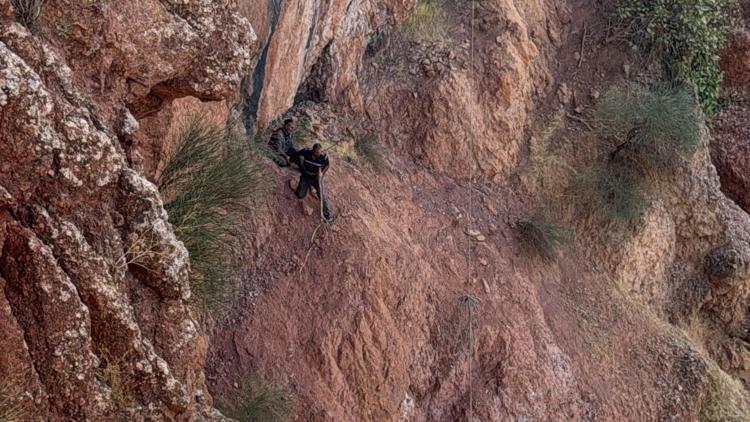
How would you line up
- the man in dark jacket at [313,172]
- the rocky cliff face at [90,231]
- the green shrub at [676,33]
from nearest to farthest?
the rocky cliff face at [90,231], the man in dark jacket at [313,172], the green shrub at [676,33]

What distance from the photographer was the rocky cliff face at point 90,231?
5.33 meters

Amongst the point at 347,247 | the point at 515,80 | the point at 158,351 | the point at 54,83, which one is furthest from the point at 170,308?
the point at 515,80

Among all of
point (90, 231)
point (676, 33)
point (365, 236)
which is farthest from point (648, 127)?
point (90, 231)

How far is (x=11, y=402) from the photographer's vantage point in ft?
16.8

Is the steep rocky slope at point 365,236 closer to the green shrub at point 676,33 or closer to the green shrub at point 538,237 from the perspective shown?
the green shrub at point 538,237

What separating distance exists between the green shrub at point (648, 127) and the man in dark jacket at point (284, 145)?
532 centimetres

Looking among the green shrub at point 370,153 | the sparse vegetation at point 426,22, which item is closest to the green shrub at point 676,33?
the sparse vegetation at point 426,22

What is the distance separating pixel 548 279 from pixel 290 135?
13.6 feet

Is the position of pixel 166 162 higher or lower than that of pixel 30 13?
lower

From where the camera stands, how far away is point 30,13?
607 cm

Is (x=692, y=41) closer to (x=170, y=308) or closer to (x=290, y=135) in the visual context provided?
(x=290, y=135)

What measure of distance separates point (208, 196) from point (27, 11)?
3074 mm

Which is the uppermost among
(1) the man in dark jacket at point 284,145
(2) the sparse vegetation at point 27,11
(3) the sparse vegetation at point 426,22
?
(3) the sparse vegetation at point 426,22

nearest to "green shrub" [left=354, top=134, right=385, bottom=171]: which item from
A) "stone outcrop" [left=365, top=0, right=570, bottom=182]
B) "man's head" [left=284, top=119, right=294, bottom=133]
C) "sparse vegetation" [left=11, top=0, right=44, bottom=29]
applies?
"stone outcrop" [left=365, top=0, right=570, bottom=182]
